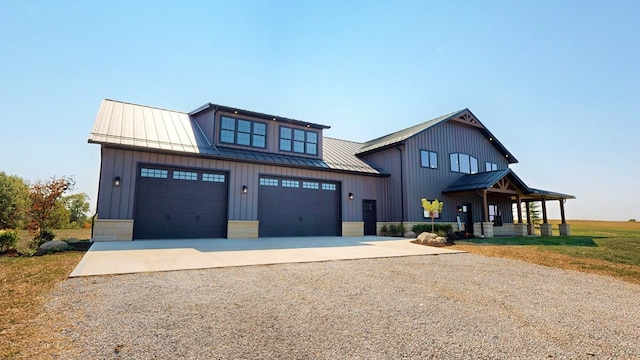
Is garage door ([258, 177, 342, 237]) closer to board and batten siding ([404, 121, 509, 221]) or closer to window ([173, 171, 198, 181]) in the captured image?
window ([173, 171, 198, 181])

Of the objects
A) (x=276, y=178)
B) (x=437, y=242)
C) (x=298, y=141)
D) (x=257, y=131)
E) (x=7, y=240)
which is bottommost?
(x=437, y=242)

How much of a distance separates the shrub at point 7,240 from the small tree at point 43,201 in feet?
6.30

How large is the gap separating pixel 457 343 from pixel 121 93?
60.6 feet

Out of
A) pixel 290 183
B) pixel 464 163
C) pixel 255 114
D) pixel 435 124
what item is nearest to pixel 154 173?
pixel 255 114

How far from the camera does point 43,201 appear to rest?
10914 millimetres

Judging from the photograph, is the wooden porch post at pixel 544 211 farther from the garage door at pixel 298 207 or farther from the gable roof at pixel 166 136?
the garage door at pixel 298 207

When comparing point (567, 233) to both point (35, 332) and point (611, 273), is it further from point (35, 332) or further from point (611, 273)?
point (35, 332)

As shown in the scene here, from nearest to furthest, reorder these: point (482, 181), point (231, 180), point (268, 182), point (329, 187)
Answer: point (231, 180) → point (268, 182) → point (329, 187) → point (482, 181)

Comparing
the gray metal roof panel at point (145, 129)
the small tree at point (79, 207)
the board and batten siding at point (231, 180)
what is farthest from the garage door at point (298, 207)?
the small tree at point (79, 207)

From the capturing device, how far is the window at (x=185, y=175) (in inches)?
505

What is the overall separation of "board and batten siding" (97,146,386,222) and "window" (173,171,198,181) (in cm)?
28

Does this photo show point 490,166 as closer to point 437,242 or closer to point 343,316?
point 437,242

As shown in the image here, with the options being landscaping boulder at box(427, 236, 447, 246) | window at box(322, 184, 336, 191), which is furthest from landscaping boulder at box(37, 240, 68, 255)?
A: landscaping boulder at box(427, 236, 447, 246)

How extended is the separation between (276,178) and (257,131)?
2.77m
